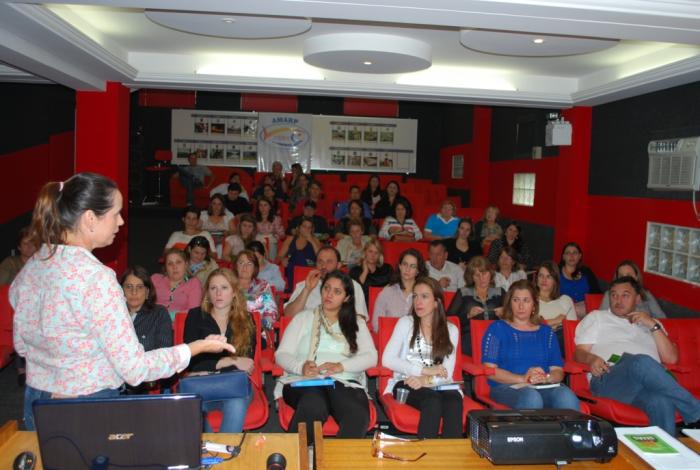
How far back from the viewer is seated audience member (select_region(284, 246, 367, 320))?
455 cm

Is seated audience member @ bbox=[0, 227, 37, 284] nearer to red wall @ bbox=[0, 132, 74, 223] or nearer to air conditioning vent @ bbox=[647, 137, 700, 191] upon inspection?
red wall @ bbox=[0, 132, 74, 223]

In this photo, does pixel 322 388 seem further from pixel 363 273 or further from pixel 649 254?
pixel 649 254

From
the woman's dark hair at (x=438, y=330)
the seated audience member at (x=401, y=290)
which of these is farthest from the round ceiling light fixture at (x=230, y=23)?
the woman's dark hair at (x=438, y=330)

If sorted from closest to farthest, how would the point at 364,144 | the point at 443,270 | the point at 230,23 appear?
the point at 230,23
the point at 443,270
the point at 364,144

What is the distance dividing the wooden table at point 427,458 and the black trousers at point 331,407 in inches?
40.3

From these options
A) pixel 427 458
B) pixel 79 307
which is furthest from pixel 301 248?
pixel 79 307

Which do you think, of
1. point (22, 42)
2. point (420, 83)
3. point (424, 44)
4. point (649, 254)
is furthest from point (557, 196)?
point (22, 42)

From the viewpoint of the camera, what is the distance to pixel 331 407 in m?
3.71

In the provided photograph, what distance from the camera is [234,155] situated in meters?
14.4

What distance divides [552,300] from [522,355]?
136 cm

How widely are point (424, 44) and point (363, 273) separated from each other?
2242 mm

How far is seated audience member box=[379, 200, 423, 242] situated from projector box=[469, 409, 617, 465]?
577 cm

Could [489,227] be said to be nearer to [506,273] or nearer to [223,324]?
Answer: [506,273]

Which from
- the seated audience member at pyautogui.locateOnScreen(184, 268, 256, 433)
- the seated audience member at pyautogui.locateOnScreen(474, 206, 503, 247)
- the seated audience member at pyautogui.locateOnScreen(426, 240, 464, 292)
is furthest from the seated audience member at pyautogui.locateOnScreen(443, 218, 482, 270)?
the seated audience member at pyautogui.locateOnScreen(184, 268, 256, 433)
